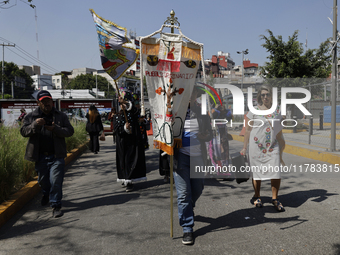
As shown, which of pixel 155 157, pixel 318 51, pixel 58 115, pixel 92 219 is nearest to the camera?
pixel 92 219

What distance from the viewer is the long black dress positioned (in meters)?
6.23

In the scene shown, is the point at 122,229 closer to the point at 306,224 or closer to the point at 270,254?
the point at 270,254

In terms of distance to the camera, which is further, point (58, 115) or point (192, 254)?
point (58, 115)

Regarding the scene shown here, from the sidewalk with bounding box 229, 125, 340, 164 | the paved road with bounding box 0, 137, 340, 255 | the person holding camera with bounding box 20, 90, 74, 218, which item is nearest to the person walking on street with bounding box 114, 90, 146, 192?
the paved road with bounding box 0, 137, 340, 255

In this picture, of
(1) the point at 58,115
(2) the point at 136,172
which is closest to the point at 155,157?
(2) the point at 136,172

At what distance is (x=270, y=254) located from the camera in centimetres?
321

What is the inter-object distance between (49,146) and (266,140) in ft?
10.8

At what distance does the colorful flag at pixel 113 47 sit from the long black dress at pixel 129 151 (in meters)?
1.16

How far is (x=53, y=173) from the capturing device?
4.68 m

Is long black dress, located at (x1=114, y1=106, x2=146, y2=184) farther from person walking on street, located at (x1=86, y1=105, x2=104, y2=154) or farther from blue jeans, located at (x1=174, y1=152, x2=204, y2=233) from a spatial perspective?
Answer: person walking on street, located at (x1=86, y1=105, x2=104, y2=154)

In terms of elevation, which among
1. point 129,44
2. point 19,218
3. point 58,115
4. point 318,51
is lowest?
point 19,218

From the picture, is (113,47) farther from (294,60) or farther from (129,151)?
(294,60)

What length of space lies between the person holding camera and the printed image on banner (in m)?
1.79

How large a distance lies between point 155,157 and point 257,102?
6.13m
